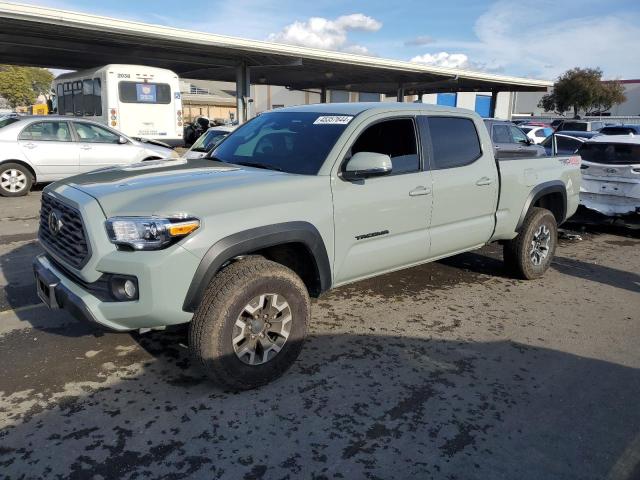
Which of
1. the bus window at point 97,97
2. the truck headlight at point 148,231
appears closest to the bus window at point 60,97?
the bus window at point 97,97

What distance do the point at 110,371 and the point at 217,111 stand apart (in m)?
60.9

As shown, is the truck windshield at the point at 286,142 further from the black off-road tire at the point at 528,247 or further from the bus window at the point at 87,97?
the bus window at the point at 87,97

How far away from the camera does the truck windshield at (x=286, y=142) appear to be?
396cm

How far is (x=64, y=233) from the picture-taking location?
3.37m

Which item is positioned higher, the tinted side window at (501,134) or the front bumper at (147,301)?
the tinted side window at (501,134)

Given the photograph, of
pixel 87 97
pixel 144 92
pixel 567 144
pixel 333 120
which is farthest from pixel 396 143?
pixel 87 97

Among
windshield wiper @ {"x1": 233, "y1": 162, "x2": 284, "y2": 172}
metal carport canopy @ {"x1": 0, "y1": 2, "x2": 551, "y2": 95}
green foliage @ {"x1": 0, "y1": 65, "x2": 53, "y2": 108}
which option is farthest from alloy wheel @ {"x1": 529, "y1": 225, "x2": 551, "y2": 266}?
green foliage @ {"x1": 0, "y1": 65, "x2": 53, "y2": 108}

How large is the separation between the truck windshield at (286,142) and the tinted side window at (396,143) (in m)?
0.24

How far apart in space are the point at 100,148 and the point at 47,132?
40.2 inches

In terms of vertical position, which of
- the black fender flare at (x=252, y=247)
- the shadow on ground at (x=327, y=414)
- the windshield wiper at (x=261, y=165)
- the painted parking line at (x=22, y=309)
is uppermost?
the windshield wiper at (x=261, y=165)

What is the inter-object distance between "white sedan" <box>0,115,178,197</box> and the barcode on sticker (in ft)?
25.8

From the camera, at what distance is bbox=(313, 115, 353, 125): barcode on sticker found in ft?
13.5

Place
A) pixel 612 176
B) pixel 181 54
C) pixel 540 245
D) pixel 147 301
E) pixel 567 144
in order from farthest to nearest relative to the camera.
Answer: pixel 181 54
pixel 567 144
pixel 612 176
pixel 540 245
pixel 147 301

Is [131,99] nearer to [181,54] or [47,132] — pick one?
[47,132]
